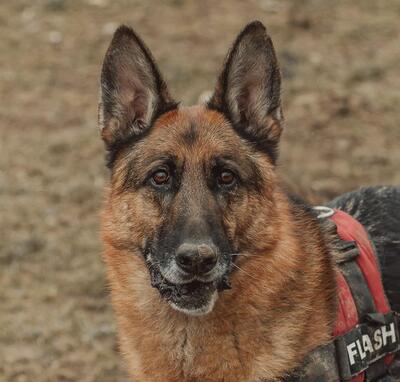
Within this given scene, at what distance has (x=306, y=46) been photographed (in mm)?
9438

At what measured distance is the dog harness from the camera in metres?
3.72

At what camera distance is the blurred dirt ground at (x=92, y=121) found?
18.8 feet

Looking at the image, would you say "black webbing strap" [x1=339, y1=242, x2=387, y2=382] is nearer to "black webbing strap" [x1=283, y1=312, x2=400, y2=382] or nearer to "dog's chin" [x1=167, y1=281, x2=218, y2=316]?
"black webbing strap" [x1=283, y1=312, x2=400, y2=382]

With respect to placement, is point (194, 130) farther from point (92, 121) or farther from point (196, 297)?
point (92, 121)

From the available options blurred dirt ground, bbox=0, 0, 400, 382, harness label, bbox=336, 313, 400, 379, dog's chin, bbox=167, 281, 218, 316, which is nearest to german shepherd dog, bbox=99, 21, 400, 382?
dog's chin, bbox=167, 281, 218, 316

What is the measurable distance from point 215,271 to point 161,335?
526 millimetres

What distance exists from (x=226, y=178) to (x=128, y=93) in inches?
30.2

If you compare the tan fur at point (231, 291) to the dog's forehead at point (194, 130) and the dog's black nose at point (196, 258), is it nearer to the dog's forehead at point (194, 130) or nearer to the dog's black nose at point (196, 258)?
the dog's forehead at point (194, 130)

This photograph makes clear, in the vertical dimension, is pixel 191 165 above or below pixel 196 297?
above

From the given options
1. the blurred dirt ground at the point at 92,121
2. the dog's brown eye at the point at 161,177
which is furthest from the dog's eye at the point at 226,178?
the blurred dirt ground at the point at 92,121

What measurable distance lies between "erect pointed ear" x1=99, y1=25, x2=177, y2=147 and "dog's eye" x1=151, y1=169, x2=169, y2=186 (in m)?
0.35

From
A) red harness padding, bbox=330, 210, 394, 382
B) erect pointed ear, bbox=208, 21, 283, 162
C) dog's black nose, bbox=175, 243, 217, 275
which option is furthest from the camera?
erect pointed ear, bbox=208, 21, 283, 162

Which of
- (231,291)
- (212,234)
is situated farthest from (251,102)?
(231,291)

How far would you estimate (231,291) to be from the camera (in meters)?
3.81
